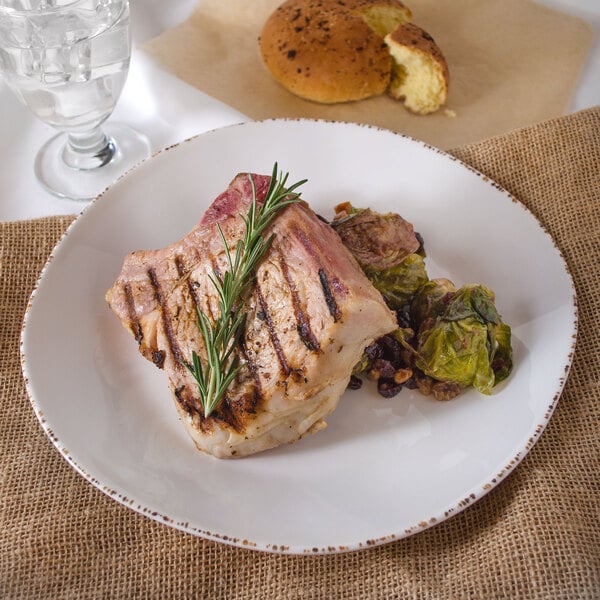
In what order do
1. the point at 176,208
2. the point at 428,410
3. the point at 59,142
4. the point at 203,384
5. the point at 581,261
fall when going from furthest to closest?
the point at 59,142 < the point at 176,208 < the point at 581,261 < the point at 428,410 < the point at 203,384

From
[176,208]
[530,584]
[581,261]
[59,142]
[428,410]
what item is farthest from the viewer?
[59,142]

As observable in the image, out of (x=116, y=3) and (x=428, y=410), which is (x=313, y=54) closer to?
(x=116, y=3)

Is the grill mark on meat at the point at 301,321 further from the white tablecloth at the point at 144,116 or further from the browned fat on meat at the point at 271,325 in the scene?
the white tablecloth at the point at 144,116

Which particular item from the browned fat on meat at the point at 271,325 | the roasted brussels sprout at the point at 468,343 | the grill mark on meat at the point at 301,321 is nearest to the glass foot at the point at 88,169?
the browned fat on meat at the point at 271,325

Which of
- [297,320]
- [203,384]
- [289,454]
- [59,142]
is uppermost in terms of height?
[297,320]

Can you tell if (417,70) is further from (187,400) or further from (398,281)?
(187,400)

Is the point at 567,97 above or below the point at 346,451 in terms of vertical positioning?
above

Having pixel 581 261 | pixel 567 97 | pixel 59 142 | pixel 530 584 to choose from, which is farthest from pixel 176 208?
pixel 567 97
